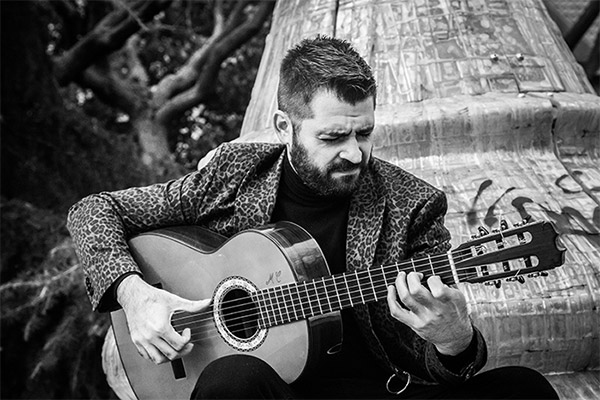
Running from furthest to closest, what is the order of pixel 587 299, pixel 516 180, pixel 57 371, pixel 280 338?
pixel 57 371 < pixel 516 180 < pixel 587 299 < pixel 280 338

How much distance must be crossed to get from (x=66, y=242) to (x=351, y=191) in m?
3.74

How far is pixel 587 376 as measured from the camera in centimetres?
334

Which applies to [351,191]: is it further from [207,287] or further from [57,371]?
[57,371]

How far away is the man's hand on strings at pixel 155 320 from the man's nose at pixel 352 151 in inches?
21.9

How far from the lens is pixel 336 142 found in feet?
8.82

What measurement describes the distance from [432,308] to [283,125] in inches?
32.9

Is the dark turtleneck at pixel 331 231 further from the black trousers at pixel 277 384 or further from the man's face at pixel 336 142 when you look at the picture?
the black trousers at pixel 277 384

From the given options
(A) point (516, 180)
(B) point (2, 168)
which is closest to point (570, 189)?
(A) point (516, 180)

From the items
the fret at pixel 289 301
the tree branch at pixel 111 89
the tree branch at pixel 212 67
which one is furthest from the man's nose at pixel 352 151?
the tree branch at pixel 111 89

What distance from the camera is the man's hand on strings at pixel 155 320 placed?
2646mm

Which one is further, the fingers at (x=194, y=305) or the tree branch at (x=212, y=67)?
the tree branch at (x=212, y=67)

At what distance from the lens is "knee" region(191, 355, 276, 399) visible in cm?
235

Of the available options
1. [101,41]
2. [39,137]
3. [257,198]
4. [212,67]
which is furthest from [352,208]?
[212,67]

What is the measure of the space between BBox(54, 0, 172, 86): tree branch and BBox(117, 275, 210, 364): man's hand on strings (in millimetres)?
6698
